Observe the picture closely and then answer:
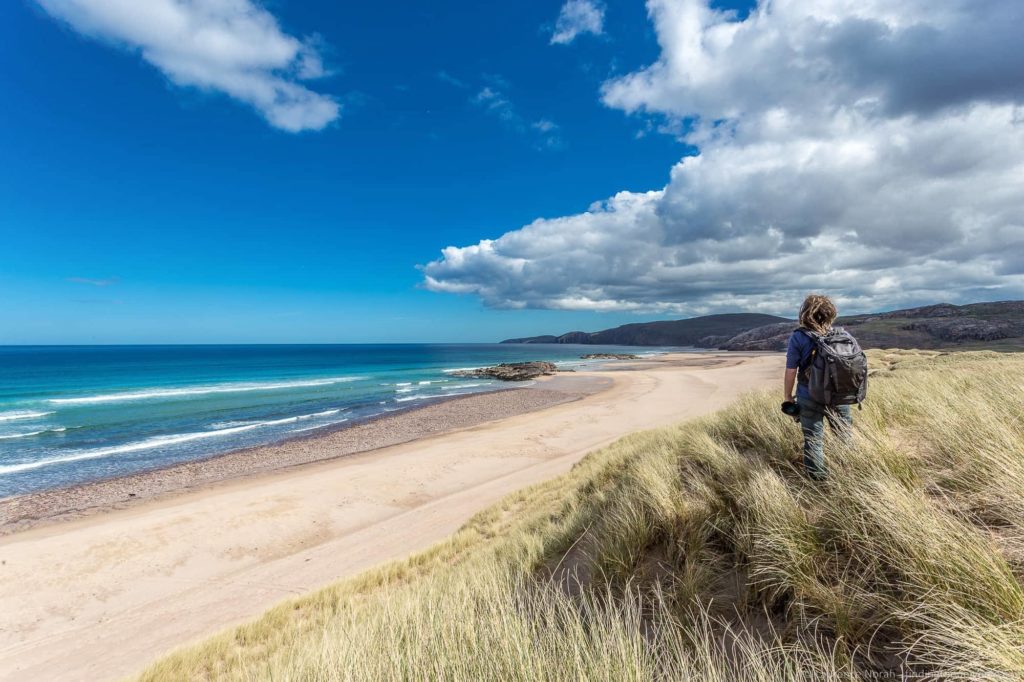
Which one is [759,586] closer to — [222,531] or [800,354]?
[800,354]

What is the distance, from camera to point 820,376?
429cm

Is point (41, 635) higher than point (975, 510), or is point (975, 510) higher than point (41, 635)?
point (975, 510)

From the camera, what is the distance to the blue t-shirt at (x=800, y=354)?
4.47 meters

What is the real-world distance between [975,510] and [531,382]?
44540 mm

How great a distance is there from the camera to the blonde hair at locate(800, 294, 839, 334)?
4.53 meters

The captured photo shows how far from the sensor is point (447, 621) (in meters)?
3.01

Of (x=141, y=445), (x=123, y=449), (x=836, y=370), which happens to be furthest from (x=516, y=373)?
(x=836, y=370)

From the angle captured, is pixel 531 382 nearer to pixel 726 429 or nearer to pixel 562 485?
pixel 562 485

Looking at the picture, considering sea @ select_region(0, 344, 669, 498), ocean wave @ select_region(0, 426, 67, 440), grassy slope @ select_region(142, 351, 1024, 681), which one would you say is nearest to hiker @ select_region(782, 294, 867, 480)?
grassy slope @ select_region(142, 351, 1024, 681)

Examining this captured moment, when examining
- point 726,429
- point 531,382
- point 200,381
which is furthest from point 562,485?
point 200,381

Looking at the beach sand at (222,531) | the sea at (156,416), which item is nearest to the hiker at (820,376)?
the beach sand at (222,531)

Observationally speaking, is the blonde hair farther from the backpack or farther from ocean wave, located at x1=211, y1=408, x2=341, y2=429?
ocean wave, located at x1=211, y1=408, x2=341, y2=429

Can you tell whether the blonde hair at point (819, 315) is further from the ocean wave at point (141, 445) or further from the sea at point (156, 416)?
the ocean wave at point (141, 445)

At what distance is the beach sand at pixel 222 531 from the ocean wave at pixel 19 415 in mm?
20418
